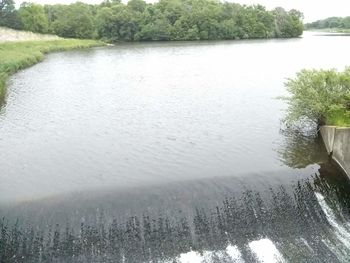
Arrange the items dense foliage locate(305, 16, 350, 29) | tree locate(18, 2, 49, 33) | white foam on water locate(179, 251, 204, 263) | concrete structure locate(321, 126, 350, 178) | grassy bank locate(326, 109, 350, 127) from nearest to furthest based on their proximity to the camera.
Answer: white foam on water locate(179, 251, 204, 263) < concrete structure locate(321, 126, 350, 178) < grassy bank locate(326, 109, 350, 127) < tree locate(18, 2, 49, 33) < dense foliage locate(305, 16, 350, 29)

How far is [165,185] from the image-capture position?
615 inches

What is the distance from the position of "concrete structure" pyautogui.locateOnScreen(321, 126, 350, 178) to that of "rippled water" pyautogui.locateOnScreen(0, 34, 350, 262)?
18.4 inches

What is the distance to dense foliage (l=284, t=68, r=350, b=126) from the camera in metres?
19.7

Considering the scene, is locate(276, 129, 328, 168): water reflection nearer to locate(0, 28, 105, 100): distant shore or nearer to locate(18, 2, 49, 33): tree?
locate(0, 28, 105, 100): distant shore

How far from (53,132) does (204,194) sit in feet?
32.4

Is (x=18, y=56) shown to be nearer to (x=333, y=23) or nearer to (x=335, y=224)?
(x=335, y=224)

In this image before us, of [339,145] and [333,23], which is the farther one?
[333,23]

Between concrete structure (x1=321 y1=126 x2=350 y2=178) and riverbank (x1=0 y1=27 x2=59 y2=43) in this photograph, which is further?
riverbank (x1=0 y1=27 x2=59 y2=43)

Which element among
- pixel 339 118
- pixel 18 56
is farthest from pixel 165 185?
pixel 18 56

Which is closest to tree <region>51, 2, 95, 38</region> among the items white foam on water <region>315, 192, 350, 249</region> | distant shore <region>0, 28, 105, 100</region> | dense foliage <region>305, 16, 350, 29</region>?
distant shore <region>0, 28, 105, 100</region>

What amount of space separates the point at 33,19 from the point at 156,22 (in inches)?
1032

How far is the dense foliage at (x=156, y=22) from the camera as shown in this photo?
98188 mm

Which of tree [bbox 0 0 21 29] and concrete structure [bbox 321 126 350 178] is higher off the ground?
tree [bbox 0 0 21 29]

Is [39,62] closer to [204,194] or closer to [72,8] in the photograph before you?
[204,194]
